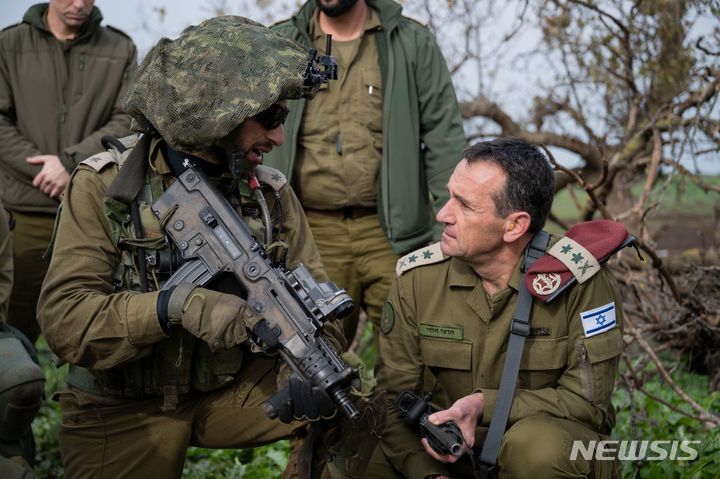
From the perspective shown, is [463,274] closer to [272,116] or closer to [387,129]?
[272,116]

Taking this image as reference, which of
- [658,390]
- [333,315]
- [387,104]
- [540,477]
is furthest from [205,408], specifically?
[658,390]

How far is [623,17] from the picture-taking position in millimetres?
6898

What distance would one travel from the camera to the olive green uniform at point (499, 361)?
3416 millimetres

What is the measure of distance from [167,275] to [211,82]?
2.25 feet

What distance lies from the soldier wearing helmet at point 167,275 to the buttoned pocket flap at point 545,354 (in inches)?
27.8

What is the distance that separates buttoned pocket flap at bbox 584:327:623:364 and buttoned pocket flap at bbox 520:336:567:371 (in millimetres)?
107

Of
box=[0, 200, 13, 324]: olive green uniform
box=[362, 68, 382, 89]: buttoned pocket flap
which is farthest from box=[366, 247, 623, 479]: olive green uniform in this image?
box=[0, 200, 13, 324]: olive green uniform

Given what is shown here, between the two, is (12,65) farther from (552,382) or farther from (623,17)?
(623,17)

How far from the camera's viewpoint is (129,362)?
3.31 m

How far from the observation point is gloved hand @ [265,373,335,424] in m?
3.05

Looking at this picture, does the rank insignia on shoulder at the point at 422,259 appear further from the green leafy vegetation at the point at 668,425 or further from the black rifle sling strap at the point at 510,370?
the green leafy vegetation at the point at 668,425

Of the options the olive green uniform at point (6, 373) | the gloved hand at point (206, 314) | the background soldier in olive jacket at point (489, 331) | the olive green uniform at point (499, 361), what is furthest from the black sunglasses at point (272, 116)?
the olive green uniform at point (6, 373)

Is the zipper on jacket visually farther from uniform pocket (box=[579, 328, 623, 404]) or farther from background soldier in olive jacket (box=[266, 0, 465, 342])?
uniform pocket (box=[579, 328, 623, 404])

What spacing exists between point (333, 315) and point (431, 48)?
2131 millimetres
